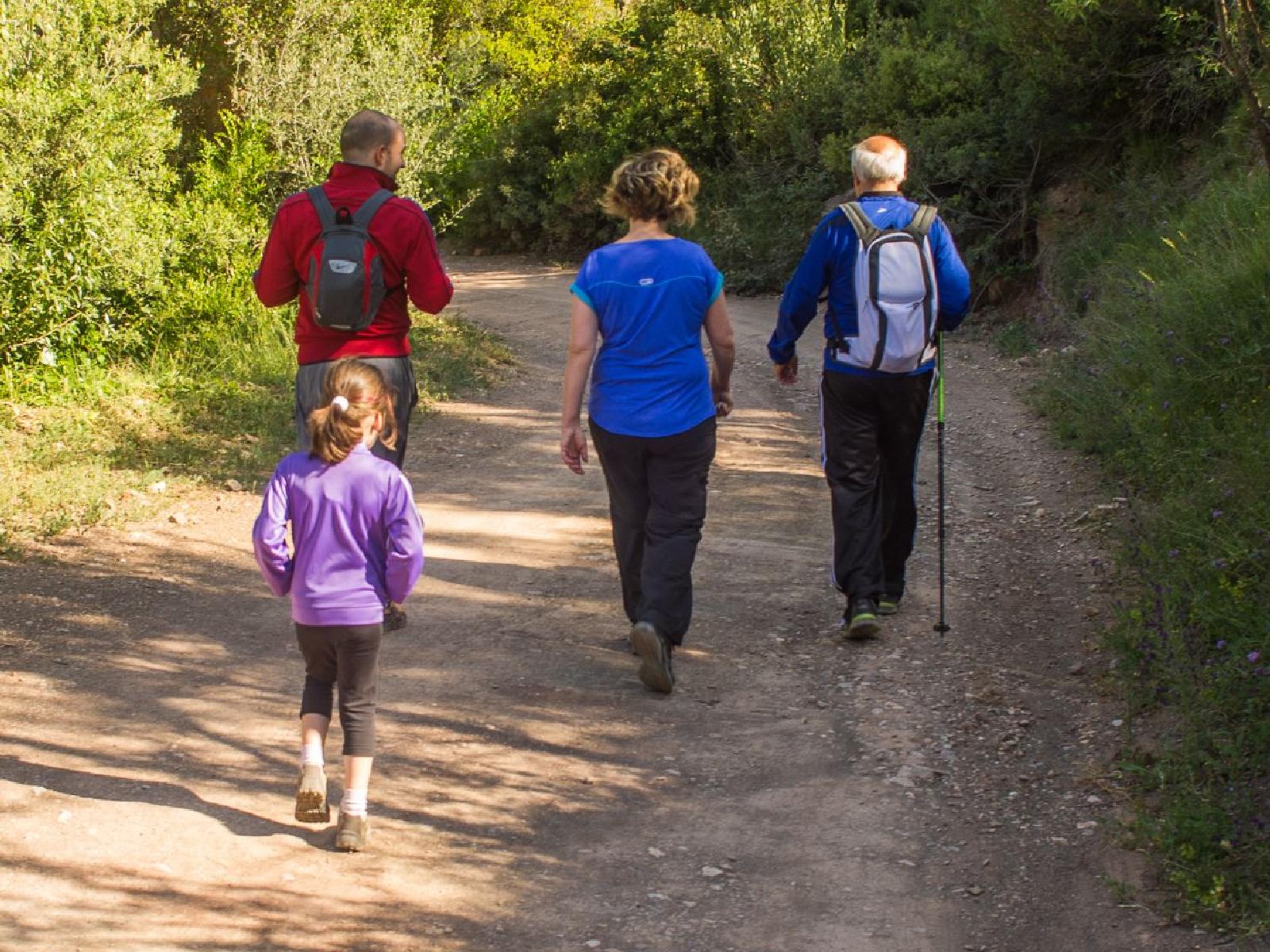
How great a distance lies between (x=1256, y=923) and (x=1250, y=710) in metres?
0.90

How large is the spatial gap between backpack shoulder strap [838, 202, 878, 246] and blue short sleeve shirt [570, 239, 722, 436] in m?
0.66

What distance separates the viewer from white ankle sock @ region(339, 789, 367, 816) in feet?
13.3

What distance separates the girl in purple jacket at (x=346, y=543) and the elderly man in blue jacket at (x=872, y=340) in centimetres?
202

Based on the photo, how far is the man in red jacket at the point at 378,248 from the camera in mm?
5258

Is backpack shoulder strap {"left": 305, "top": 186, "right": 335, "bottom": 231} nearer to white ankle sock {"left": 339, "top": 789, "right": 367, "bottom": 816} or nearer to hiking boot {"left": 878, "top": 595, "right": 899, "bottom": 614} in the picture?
white ankle sock {"left": 339, "top": 789, "right": 367, "bottom": 816}

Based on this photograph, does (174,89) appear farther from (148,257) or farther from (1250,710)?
(1250,710)

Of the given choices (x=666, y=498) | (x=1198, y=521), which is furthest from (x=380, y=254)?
(x=1198, y=521)

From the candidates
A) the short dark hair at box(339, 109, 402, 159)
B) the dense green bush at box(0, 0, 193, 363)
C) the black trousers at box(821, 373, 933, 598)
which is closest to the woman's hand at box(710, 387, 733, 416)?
the black trousers at box(821, 373, 933, 598)

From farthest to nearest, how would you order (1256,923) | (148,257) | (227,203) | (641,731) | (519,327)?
(519,327)
(227,203)
(148,257)
(641,731)
(1256,923)

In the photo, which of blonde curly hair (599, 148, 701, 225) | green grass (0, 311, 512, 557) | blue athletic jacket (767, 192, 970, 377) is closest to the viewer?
blonde curly hair (599, 148, 701, 225)

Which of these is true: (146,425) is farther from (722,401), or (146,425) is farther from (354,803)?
(354,803)

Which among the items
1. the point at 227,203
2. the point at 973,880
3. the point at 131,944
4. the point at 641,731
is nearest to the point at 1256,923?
the point at 973,880

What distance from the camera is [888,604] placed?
6.11 metres

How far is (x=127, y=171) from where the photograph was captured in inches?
416
